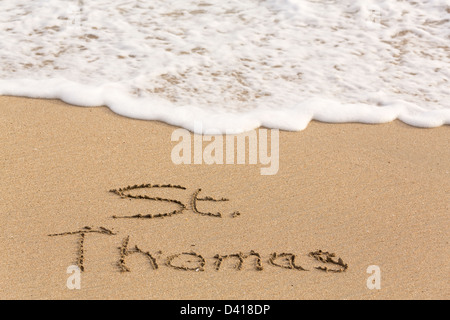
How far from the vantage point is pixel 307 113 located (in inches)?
140

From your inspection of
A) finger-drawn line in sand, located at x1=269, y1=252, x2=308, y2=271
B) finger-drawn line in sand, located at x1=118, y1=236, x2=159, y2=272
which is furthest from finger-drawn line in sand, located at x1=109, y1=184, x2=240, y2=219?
finger-drawn line in sand, located at x1=269, y1=252, x2=308, y2=271

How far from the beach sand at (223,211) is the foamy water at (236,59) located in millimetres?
226

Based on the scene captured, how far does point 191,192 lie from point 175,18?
2.31 m

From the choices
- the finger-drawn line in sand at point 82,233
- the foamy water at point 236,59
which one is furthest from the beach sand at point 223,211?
the foamy water at point 236,59

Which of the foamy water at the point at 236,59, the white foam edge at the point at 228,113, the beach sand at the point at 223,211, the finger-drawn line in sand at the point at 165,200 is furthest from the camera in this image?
the foamy water at the point at 236,59

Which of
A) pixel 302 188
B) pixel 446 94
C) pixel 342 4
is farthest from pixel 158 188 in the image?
pixel 342 4

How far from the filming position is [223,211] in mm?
2834

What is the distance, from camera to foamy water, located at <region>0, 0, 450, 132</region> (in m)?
3.63

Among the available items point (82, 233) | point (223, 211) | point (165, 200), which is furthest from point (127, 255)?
point (223, 211)

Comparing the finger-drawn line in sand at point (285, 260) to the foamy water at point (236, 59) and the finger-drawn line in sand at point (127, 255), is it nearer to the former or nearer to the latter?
the finger-drawn line in sand at point (127, 255)

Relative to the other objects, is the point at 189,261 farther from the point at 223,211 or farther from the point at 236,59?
the point at 236,59

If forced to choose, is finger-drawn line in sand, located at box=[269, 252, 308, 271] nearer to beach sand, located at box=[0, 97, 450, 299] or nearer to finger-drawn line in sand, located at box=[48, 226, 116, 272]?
beach sand, located at box=[0, 97, 450, 299]

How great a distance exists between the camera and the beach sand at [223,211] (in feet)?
8.08
